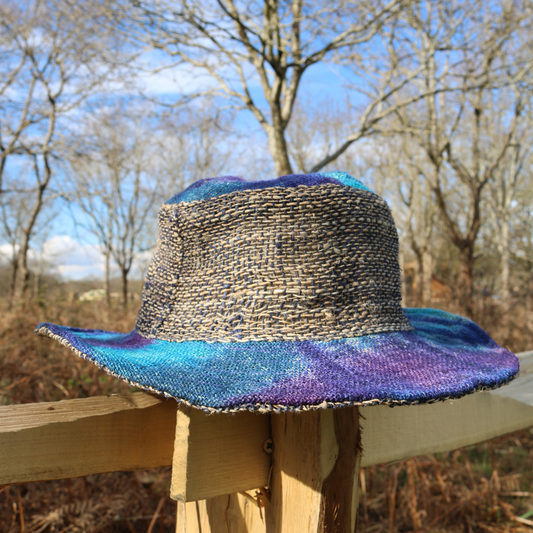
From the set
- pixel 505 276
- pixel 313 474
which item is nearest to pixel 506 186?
pixel 505 276

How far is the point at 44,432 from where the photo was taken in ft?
2.48

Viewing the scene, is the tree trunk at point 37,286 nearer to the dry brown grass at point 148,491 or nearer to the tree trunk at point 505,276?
the dry brown grass at point 148,491

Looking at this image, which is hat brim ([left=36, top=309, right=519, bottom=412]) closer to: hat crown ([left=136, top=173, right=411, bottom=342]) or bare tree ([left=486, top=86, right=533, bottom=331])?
hat crown ([left=136, top=173, right=411, bottom=342])

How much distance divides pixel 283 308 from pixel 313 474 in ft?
0.99

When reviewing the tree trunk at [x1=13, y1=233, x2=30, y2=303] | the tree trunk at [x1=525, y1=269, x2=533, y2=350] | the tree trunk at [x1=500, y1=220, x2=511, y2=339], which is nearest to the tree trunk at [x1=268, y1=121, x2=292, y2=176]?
the tree trunk at [x1=500, y1=220, x2=511, y2=339]

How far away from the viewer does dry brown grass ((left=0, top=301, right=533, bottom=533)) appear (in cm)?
218

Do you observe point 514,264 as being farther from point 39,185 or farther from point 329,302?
point 329,302

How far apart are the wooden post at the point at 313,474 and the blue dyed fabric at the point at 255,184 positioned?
1.39 feet

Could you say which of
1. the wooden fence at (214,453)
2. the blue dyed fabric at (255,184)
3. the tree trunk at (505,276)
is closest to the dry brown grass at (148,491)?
the wooden fence at (214,453)

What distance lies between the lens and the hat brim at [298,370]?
64cm

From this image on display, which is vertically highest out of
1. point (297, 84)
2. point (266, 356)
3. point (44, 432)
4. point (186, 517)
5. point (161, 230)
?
point (297, 84)

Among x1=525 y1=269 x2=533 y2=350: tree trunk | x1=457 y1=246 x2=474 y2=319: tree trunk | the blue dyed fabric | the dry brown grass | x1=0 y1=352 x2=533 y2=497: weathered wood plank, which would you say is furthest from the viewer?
x1=457 y1=246 x2=474 y2=319: tree trunk

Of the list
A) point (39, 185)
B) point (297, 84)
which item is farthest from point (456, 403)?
point (39, 185)

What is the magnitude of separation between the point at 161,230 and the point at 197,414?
0.40 m
